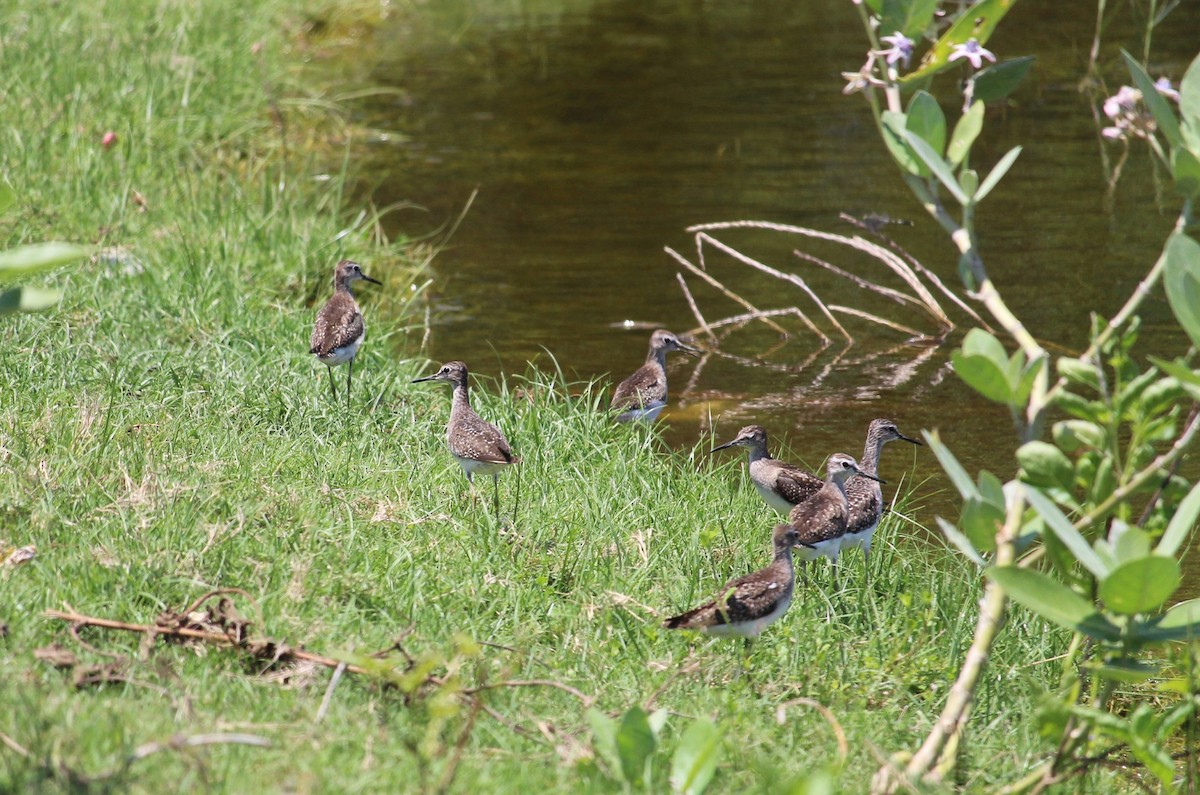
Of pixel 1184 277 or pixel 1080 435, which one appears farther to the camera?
pixel 1080 435

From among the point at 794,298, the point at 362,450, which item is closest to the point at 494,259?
the point at 794,298

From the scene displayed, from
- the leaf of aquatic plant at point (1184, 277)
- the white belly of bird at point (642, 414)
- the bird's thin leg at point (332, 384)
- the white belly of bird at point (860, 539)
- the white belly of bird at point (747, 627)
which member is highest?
the leaf of aquatic plant at point (1184, 277)

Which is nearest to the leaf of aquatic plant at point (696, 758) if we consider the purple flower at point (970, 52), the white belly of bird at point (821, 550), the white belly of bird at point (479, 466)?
the white belly of bird at point (821, 550)

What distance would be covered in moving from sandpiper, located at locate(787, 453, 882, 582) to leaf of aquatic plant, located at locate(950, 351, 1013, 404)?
184 cm

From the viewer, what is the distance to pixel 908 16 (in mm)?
4766

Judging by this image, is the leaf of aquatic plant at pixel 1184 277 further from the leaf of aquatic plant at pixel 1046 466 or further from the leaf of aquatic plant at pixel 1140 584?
A: the leaf of aquatic plant at pixel 1140 584

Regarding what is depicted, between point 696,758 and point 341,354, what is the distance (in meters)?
3.94

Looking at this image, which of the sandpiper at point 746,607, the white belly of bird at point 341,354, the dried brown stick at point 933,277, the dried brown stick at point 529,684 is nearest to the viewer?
the dried brown stick at point 529,684

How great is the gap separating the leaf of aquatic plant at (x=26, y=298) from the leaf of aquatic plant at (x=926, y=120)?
258cm

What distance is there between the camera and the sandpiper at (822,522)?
610 centimetres

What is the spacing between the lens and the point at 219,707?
4574 millimetres

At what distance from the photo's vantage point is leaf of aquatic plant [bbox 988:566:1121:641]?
4125mm

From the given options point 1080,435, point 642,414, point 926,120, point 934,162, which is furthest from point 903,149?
point 642,414

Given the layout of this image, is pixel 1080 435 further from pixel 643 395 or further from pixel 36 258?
pixel 643 395
